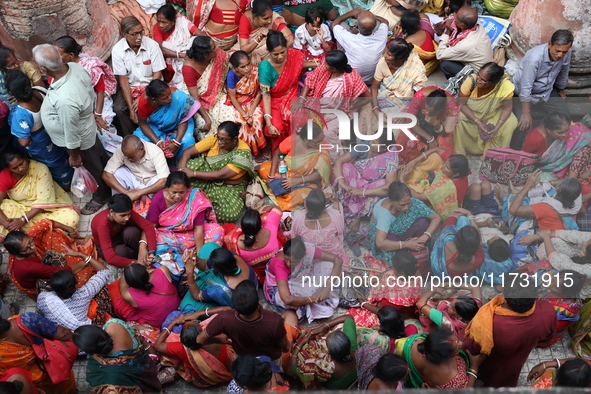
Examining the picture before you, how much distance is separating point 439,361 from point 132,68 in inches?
171

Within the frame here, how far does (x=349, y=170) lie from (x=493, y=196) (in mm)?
1409

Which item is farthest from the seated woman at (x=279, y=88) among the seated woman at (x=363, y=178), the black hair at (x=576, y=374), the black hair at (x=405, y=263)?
the black hair at (x=576, y=374)

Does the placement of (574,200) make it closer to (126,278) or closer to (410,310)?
(410,310)

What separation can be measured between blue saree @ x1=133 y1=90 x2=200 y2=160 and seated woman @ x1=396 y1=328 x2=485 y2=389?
3.16 m

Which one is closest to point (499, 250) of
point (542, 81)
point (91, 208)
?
point (542, 81)

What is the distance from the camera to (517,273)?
5281 millimetres

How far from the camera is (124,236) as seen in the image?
5.52 m

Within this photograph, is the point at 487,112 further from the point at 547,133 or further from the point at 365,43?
the point at 365,43

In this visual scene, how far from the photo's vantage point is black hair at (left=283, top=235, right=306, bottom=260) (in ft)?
16.4

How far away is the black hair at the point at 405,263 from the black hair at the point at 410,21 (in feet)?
8.98

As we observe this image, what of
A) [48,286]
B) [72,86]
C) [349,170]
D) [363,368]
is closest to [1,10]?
[72,86]

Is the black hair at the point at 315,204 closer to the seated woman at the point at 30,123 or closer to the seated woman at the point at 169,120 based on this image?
the seated woman at the point at 169,120

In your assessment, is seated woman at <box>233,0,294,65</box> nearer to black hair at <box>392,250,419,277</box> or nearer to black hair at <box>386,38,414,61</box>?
black hair at <box>386,38,414,61</box>

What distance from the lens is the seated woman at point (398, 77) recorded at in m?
6.38
